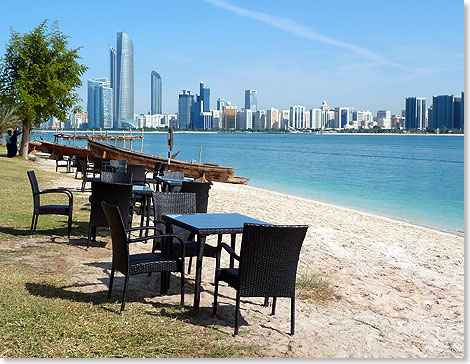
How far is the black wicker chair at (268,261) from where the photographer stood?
13.0ft

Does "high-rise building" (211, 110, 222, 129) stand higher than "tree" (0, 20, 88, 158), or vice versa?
"high-rise building" (211, 110, 222, 129)

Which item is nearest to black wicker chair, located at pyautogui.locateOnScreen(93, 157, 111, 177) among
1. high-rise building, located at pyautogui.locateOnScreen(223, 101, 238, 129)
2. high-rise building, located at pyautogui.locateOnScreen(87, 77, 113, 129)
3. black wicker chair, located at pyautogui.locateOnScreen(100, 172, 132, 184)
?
black wicker chair, located at pyautogui.locateOnScreen(100, 172, 132, 184)

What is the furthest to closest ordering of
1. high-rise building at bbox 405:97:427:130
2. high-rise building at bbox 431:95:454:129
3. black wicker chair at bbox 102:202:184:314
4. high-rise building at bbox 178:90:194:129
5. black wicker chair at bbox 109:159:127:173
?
high-rise building at bbox 178:90:194:129, high-rise building at bbox 405:97:427:130, high-rise building at bbox 431:95:454:129, black wicker chair at bbox 109:159:127:173, black wicker chair at bbox 102:202:184:314

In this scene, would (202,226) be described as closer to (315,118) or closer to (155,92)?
(155,92)

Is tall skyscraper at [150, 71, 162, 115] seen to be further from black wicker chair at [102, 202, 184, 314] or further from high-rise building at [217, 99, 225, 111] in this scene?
black wicker chair at [102, 202, 184, 314]

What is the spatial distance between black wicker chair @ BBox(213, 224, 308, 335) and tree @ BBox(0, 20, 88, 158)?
21.5m

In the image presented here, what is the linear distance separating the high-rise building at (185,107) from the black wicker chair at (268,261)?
450ft

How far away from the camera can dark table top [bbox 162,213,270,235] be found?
4387mm

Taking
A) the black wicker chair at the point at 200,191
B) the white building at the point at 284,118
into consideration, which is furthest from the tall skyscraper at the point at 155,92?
the black wicker chair at the point at 200,191

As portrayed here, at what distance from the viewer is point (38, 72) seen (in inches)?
936

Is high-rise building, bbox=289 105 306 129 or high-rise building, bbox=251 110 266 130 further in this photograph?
high-rise building, bbox=289 105 306 129

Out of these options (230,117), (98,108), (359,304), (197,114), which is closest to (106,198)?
(359,304)

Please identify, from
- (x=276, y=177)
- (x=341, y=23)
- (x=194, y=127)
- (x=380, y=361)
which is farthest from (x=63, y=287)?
(x=194, y=127)

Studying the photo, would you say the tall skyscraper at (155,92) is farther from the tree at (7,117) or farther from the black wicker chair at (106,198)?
the black wicker chair at (106,198)
